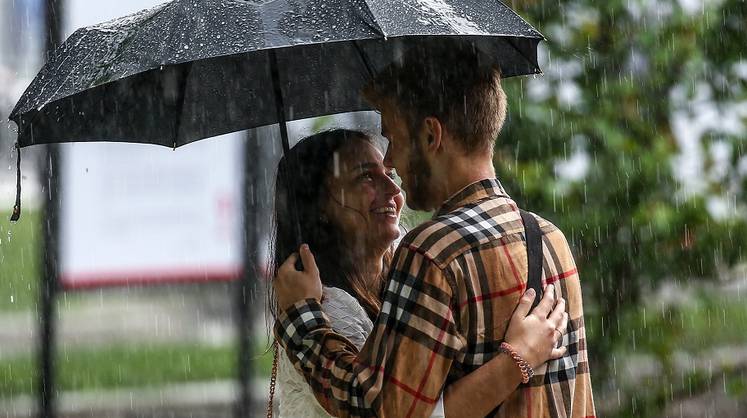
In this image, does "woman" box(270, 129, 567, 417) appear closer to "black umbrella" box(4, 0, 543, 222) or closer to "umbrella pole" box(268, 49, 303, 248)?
"umbrella pole" box(268, 49, 303, 248)

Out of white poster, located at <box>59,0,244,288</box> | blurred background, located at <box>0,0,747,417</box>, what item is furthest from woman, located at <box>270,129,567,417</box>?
white poster, located at <box>59,0,244,288</box>

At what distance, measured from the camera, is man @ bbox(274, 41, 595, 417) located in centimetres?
233

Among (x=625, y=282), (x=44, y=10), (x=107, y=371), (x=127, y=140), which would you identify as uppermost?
(x=44, y=10)

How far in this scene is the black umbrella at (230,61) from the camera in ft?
8.14

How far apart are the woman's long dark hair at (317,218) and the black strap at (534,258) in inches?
28.1

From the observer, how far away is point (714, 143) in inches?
187

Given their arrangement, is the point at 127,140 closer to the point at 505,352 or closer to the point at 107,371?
the point at 505,352

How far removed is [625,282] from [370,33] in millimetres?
2764

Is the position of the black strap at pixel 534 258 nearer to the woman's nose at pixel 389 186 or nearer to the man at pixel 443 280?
the man at pixel 443 280

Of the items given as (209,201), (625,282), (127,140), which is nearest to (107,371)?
(209,201)

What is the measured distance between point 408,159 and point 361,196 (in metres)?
0.58

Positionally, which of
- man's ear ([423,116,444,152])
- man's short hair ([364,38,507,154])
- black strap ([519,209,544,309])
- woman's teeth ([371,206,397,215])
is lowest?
black strap ([519,209,544,309])

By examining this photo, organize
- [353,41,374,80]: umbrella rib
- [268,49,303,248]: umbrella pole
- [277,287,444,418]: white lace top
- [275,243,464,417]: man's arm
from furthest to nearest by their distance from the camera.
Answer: [353,41,374,80]: umbrella rib → [268,49,303,248]: umbrella pole → [277,287,444,418]: white lace top → [275,243,464,417]: man's arm

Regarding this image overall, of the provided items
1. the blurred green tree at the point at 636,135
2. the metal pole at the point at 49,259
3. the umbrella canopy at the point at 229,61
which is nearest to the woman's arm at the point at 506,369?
the umbrella canopy at the point at 229,61
